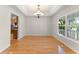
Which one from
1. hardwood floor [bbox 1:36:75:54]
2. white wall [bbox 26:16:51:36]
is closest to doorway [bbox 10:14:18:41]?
hardwood floor [bbox 1:36:75:54]

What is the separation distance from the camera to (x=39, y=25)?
515 inches

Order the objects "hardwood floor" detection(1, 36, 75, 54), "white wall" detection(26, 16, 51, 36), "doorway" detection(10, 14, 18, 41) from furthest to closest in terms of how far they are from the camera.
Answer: "white wall" detection(26, 16, 51, 36) < "doorway" detection(10, 14, 18, 41) < "hardwood floor" detection(1, 36, 75, 54)

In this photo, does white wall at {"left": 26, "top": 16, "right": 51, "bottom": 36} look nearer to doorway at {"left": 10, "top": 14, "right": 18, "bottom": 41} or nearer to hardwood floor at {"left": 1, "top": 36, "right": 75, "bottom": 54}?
doorway at {"left": 10, "top": 14, "right": 18, "bottom": 41}

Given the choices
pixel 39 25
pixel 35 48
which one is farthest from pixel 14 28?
pixel 35 48

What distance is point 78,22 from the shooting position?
5.13 metres

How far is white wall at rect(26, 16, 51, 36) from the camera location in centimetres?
1305

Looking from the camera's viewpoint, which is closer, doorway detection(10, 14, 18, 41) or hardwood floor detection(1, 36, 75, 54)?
hardwood floor detection(1, 36, 75, 54)

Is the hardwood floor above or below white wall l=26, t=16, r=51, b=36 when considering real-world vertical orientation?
below

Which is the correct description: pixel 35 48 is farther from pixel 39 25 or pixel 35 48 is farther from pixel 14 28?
pixel 39 25

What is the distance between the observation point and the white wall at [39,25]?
13055 mm

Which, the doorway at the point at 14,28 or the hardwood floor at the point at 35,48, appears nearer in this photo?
the hardwood floor at the point at 35,48

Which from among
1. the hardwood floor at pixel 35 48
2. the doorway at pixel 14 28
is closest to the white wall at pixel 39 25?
the doorway at pixel 14 28

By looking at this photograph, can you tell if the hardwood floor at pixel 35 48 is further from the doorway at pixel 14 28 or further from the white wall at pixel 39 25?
the white wall at pixel 39 25
